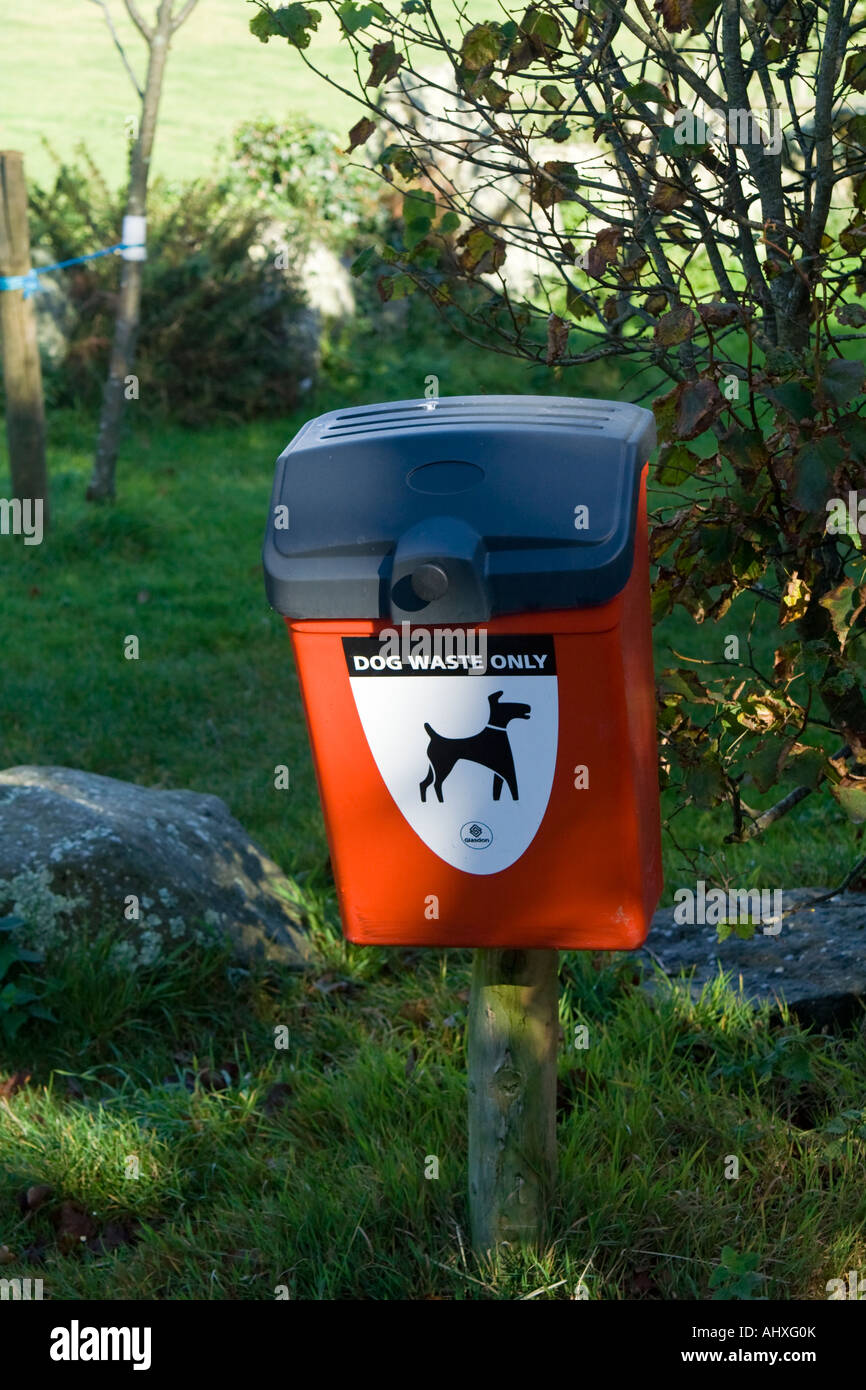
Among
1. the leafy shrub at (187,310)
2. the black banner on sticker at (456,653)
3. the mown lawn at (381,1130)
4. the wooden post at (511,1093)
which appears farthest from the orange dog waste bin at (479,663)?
the leafy shrub at (187,310)

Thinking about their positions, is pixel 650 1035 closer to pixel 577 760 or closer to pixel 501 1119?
pixel 501 1119

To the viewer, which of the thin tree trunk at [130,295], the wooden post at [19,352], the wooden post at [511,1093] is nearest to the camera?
the wooden post at [511,1093]

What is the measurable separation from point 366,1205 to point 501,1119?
0.39 meters

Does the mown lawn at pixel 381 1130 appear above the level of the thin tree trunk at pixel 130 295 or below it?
below

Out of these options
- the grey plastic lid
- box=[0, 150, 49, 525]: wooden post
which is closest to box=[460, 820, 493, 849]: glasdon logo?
the grey plastic lid

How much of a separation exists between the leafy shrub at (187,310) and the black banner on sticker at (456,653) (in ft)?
28.3

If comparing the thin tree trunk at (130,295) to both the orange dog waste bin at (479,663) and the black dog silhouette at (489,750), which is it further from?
the black dog silhouette at (489,750)

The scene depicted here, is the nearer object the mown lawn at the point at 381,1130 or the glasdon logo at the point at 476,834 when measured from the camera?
the glasdon logo at the point at 476,834

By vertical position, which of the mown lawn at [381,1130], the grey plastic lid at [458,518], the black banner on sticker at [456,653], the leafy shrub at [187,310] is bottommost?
the mown lawn at [381,1130]

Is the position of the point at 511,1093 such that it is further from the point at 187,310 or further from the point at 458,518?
the point at 187,310

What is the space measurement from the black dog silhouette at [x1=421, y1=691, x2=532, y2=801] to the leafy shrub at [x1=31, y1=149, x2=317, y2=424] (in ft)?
28.4

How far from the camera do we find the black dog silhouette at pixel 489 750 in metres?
2.10

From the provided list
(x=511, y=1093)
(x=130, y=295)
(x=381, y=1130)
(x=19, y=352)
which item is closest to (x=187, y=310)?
(x=130, y=295)
